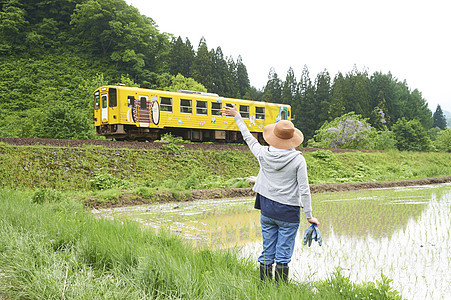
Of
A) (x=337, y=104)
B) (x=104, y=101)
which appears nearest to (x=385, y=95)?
(x=337, y=104)

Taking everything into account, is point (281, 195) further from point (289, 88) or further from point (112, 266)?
point (289, 88)

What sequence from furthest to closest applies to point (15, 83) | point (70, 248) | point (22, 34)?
1. point (22, 34)
2. point (15, 83)
3. point (70, 248)

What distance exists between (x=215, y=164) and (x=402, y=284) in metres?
12.6

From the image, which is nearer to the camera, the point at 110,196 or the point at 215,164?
the point at 110,196

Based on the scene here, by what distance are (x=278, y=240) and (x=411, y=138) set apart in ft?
138

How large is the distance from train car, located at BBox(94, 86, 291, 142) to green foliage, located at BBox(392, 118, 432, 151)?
88.6 feet

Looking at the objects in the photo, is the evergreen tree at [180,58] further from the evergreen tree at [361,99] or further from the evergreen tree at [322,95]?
the evergreen tree at [361,99]

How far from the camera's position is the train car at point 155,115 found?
53.0ft

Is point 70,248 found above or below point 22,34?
below

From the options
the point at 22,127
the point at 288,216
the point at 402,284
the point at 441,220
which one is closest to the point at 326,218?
the point at 441,220

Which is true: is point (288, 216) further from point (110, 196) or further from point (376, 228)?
point (110, 196)

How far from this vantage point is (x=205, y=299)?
2479mm

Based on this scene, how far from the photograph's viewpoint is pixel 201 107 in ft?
60.4

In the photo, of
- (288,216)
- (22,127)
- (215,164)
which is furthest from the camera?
(22,127)
